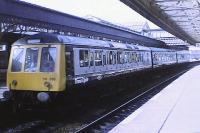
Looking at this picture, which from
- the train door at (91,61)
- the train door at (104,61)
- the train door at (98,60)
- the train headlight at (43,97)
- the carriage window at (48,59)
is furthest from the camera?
the train door at (104,61)

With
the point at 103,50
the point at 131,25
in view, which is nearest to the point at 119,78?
the point at 103,50

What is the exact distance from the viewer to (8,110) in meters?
14.2

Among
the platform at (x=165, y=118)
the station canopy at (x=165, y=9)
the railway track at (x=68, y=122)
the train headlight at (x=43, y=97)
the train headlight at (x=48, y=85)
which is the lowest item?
the railway track at (x=68, y=122)

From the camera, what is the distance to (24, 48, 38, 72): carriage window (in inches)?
530

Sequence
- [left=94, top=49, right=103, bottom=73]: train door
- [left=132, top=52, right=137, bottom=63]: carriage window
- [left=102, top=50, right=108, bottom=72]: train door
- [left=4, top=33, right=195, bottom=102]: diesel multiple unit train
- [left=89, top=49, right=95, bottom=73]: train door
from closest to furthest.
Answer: [left=4, top=33, right=195, bottom=102]: diesel multiple unit train → [left=89, top=49, right=95, bottom=73]: train door → [left=94, top=49, right=103, bottom=73]: train door → [left=102, top=50, right=108, bottom=72]: train door → [left=132, top=52, right=137, bottom=63]: carriage window

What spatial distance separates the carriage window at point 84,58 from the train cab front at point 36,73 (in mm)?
1630

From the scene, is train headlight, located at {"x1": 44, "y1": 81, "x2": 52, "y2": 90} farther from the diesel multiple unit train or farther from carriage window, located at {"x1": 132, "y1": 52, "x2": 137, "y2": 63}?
carriage window, located at {"x1": 132, "y1": 52, "x2": 137, "y2": 63}

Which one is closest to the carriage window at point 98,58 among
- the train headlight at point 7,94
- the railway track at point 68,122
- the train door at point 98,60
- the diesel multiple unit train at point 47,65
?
the train door at point 98,60

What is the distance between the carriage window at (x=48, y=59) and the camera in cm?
1316

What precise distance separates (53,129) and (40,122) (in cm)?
114

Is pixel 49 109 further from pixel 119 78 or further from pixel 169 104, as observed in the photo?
pixel 119 78

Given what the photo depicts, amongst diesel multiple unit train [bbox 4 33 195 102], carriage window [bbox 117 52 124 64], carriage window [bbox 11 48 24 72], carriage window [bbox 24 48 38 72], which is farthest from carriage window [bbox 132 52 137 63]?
carriage window [bbox 24 48 38 72]

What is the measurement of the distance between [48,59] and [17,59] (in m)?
1.29

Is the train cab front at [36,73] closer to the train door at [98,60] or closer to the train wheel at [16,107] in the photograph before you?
the train wheel at [16,107]
